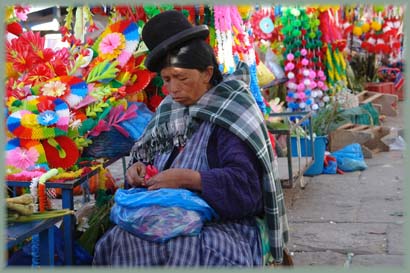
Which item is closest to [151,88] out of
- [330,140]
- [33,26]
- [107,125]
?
[107,125]

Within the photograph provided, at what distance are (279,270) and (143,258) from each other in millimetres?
656

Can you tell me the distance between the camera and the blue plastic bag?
6996 millimetres

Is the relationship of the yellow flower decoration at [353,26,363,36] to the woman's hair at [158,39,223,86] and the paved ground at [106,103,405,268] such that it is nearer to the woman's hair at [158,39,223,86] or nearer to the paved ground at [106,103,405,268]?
the paved ground at [106,103,405,268]

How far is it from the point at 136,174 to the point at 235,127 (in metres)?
0.52

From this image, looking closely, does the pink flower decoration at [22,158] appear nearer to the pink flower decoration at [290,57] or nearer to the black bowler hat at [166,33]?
the black bowler hat at [166,33]

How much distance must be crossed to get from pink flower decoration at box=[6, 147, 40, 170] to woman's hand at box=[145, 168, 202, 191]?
0.91 m

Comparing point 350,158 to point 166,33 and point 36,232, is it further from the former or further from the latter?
point 36,232

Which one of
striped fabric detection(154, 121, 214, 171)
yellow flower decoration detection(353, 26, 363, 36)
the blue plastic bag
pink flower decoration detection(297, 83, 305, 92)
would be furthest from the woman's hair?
yellow flower decoration detection(353, 26, 363, 36)

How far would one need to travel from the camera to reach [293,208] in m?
5.66

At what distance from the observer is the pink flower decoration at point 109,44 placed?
408cm

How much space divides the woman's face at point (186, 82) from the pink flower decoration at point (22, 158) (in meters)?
0.91

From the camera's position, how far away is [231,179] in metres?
2.83

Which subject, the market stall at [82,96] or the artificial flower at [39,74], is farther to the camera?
the artificial flower at [39,74]

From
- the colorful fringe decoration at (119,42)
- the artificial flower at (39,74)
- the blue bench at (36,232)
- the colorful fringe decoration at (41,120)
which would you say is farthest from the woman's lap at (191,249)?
the colorful fringe decoration at (119,42)
